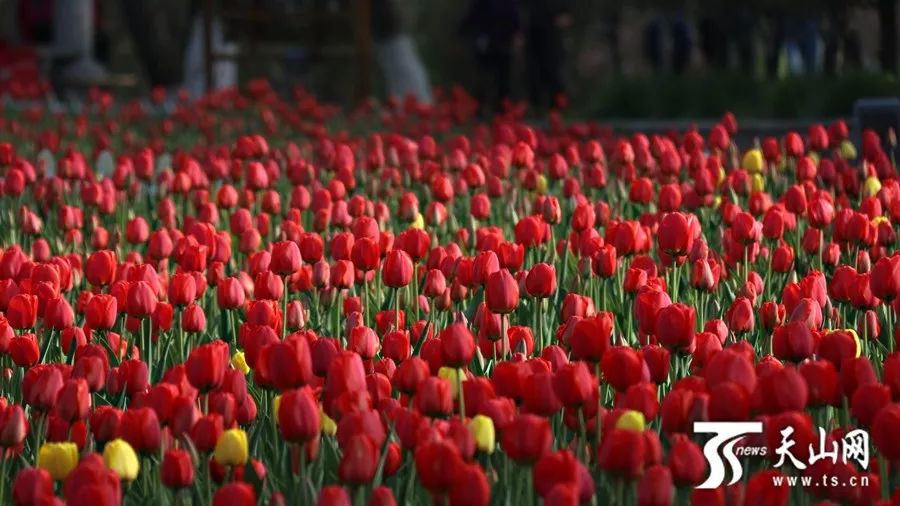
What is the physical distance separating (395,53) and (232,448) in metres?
18.0

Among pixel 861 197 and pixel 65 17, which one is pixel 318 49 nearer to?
pixel 65 17

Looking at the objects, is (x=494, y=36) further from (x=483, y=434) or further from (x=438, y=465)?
(x=438, y=465)

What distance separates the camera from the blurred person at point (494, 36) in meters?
18.4

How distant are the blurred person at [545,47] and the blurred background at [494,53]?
2cm

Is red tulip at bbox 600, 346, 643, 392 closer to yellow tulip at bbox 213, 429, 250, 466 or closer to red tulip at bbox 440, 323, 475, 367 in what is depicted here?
red tulip at bbox 440, 323, 475, 367

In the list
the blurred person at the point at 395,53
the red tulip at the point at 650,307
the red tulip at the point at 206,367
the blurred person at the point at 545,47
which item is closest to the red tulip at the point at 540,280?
the red tulip at the point at 650,307

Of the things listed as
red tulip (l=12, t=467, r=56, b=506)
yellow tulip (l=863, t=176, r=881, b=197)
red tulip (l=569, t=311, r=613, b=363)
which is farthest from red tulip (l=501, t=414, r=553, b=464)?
yellow tulip (l=863, t=176, r=881, b=197)

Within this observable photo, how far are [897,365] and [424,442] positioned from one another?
87cm

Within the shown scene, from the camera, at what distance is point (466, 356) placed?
310 cm

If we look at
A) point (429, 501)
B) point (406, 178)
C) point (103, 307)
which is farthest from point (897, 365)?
point (406, 178)

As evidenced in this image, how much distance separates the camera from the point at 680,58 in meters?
20.9

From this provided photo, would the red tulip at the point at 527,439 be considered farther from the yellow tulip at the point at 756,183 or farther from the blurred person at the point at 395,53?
the blurred person at the point at 395,53

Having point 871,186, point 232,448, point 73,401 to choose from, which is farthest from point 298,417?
point 871,186

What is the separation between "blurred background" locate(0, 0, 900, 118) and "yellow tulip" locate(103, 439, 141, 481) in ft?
34.1
